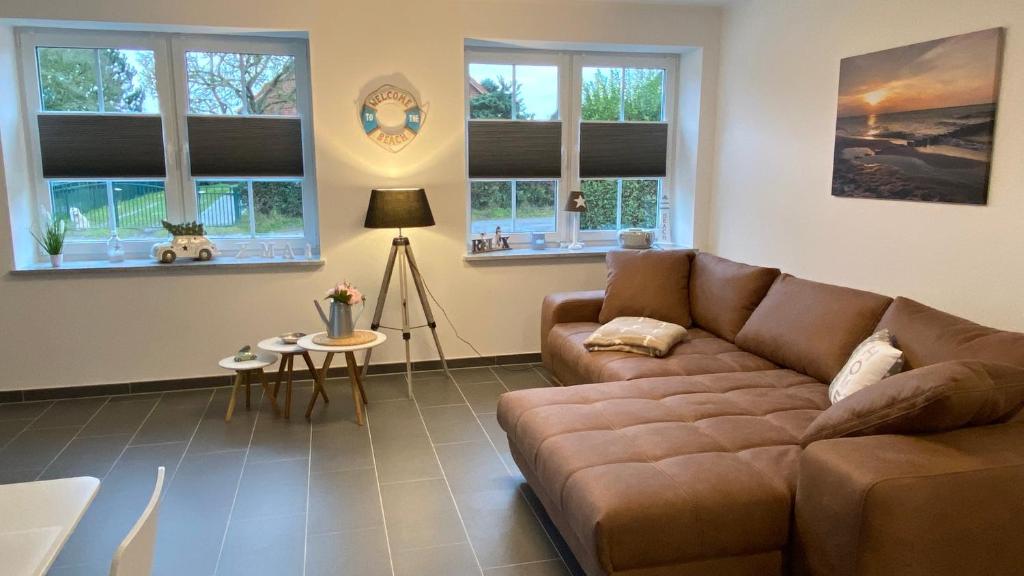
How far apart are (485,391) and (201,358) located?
1830 mm

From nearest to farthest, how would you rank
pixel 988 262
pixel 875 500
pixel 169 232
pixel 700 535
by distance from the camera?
pixel 875 500, pixel 700 535, pixel 988 262, pixel 169 232

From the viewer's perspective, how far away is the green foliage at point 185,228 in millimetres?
4457

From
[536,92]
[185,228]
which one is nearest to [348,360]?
[185,228]

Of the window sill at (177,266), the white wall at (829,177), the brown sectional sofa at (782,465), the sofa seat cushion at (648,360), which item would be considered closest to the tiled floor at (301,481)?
the brown sectional sofa at (782,465)

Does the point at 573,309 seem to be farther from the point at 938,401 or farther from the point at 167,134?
the point at 167,134

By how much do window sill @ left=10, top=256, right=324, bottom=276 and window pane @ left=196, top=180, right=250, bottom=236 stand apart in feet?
0.75

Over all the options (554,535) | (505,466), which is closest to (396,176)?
(505,466)

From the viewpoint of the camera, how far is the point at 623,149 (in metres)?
5.25

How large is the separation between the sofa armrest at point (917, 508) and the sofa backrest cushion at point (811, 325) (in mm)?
1018

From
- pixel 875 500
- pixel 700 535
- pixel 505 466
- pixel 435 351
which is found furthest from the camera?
pixel 435 351

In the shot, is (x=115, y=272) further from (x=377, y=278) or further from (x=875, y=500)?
(x=875, y=500)

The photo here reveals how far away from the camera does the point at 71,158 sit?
433 cm

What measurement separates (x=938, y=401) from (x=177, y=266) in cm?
405

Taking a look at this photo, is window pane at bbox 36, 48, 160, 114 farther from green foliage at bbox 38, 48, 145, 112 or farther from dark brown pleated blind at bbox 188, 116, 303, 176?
dark brown pleated blind at bbox 188, 116, 303, 176
